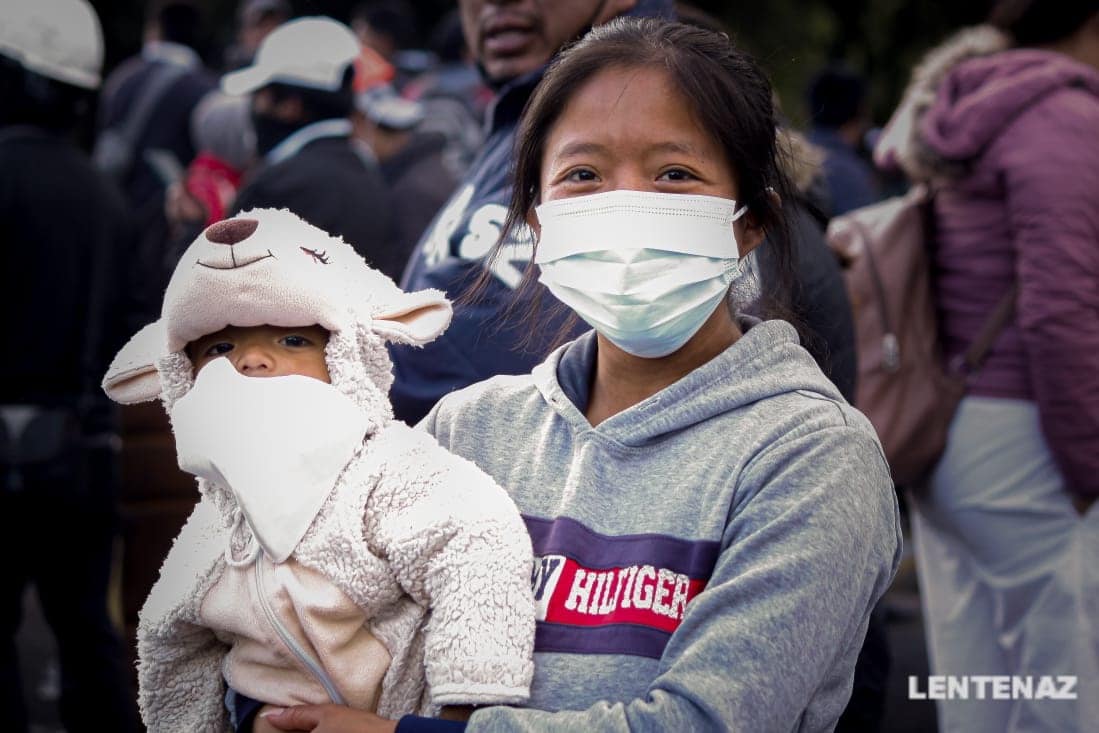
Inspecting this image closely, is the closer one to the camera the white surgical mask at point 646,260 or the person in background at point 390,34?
the white surgical mask at point 646,260

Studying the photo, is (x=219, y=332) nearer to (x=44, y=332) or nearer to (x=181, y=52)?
(x=44, y=332)

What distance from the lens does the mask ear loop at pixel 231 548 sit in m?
1.70

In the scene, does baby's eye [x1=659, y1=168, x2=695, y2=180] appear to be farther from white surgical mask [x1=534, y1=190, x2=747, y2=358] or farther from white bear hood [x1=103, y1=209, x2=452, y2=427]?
white bear hood [x1=103, y1=209, x2=452, y2=427]

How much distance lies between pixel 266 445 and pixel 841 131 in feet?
18.2

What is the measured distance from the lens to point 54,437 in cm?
354

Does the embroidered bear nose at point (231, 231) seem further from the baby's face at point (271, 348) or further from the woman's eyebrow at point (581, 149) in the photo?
the woman's eyebrow at point (581, 149)

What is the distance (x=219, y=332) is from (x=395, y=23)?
24.9 ft

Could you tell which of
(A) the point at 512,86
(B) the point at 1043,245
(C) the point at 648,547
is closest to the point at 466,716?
(C) the point at 648,547

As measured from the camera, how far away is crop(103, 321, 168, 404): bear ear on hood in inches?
70.0

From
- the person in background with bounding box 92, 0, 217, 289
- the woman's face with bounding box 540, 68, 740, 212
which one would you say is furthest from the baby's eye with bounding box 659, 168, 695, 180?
the person in background with bounding box 92, 0, 217, 289

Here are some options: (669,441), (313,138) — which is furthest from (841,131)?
(669,441)

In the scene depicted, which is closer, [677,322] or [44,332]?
[677,322]

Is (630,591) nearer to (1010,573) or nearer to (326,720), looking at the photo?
(326,720)

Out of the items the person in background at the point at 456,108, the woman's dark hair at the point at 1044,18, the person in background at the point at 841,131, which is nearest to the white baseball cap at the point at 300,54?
the woman's dark hair at the point at 1044,18
